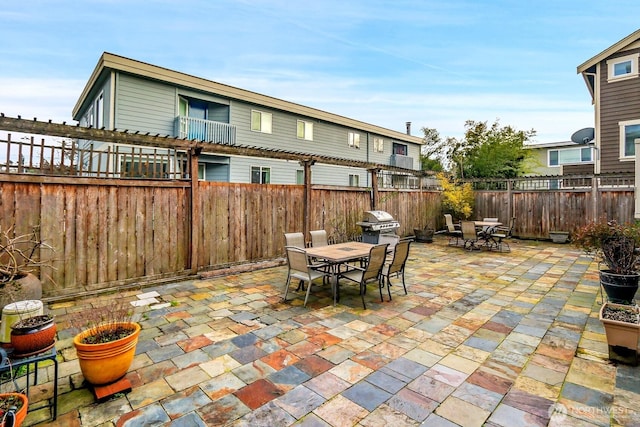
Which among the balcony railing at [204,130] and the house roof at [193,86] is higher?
the house roof at [193,86]

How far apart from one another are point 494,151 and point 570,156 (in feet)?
12.5

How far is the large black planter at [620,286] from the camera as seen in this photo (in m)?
3.74

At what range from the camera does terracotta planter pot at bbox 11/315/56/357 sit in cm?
200

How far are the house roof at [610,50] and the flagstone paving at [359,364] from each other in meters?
10.2

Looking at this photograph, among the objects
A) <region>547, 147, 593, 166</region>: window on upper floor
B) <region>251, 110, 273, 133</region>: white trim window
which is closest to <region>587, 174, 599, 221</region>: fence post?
<region>547, 147, 593, 166</region>: window on upper floor

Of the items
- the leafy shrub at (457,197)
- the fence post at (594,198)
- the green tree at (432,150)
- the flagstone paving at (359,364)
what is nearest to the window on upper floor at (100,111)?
the flagstone paving at (359,364)

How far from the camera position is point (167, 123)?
1050 cm

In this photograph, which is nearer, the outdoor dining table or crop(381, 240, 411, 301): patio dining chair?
the outdoor dining table

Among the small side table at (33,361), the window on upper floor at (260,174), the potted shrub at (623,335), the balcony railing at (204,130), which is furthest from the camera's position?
the window on upper floor at (260,174)

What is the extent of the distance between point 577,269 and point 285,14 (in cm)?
947

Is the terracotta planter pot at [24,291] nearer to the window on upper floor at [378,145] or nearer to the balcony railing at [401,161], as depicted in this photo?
the window on upper floor at [378,145]

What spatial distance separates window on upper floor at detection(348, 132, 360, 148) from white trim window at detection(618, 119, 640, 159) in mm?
10439

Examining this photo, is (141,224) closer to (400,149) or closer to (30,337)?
(30,337)

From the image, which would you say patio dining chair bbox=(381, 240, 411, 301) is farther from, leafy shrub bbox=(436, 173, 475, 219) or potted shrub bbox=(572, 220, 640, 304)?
leafy shrub bbox=(436, 173, 475, 219)
